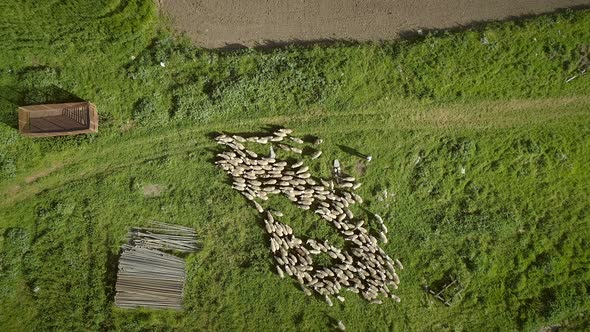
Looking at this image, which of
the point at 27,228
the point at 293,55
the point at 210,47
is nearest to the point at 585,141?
the point at 293,55

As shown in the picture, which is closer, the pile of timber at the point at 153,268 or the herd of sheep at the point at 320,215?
the pile of timber at the point at 153,268

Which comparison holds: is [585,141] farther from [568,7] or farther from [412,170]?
[412,170]

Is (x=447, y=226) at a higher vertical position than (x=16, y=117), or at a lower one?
lower

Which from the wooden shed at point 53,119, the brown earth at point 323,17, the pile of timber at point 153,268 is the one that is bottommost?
the pile of timber at point 153,268

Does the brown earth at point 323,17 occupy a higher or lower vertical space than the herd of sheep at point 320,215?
higher

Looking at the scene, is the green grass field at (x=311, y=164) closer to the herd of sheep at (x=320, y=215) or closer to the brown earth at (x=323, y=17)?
the herd of sheep at (x=320, y=215)

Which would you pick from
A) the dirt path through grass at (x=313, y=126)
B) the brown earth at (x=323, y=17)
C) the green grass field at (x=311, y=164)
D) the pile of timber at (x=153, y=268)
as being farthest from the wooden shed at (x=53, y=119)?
the brown earth at (x=323, y=17)

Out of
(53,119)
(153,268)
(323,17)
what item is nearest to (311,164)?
(323,17)
